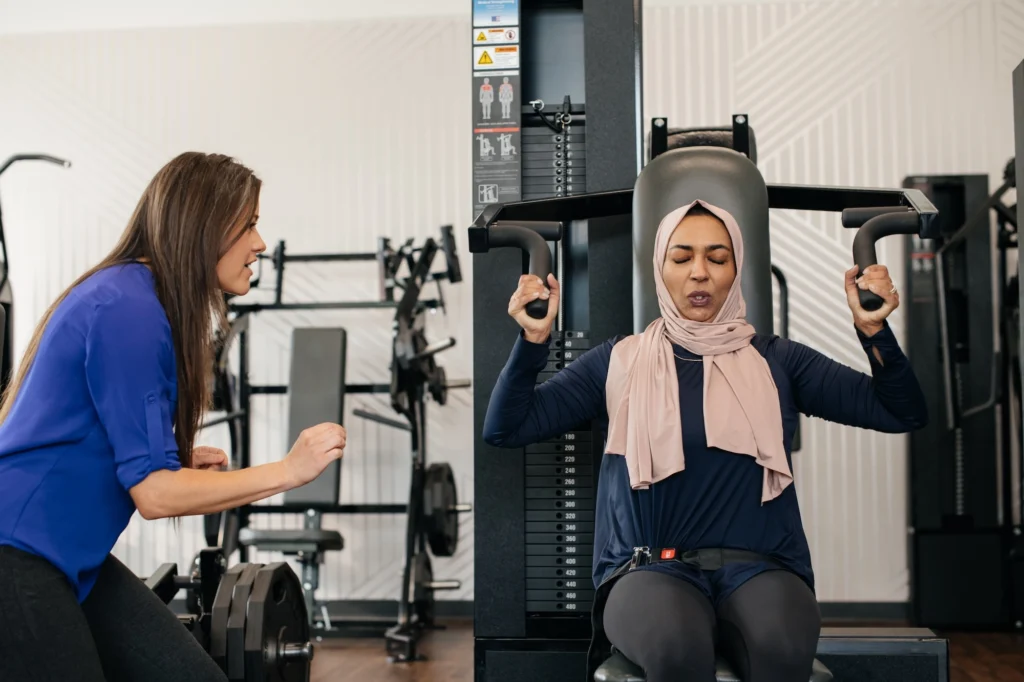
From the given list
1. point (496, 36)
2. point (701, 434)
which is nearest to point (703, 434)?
point (701, 434)

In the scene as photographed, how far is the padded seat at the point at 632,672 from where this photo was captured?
1707 millimetres

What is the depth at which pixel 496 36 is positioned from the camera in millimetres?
2490

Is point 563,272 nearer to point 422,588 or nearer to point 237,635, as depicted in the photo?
point 237,635

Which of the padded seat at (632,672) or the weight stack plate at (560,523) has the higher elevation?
the weight stack plate at (560,523)

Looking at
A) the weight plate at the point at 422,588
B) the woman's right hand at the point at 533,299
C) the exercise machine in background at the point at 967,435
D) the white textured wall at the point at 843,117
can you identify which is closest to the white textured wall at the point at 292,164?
the weight plate at the point at 422,588

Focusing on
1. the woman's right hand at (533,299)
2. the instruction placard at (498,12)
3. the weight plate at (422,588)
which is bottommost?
the weight plate at (422,588)

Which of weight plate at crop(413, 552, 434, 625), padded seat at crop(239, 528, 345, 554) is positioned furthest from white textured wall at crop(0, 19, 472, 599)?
padded seat at crop(239, 528, 345, 554)

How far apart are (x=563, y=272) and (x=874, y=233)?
32.3 inches

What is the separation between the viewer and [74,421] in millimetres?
1485

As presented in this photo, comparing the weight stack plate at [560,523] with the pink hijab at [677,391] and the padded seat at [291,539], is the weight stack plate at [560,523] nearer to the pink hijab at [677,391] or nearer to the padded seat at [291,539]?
the pink hijab at [677,391]

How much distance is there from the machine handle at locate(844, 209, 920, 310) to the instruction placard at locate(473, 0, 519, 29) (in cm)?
102

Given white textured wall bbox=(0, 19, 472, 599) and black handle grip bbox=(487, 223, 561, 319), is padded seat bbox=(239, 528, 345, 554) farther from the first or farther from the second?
black handle grip bbox=(487, 223, 561, 319)

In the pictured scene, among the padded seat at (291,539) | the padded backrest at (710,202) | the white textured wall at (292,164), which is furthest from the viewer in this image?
the white textured wall at (292,164)

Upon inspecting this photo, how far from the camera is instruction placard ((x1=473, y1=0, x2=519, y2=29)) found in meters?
2.48
